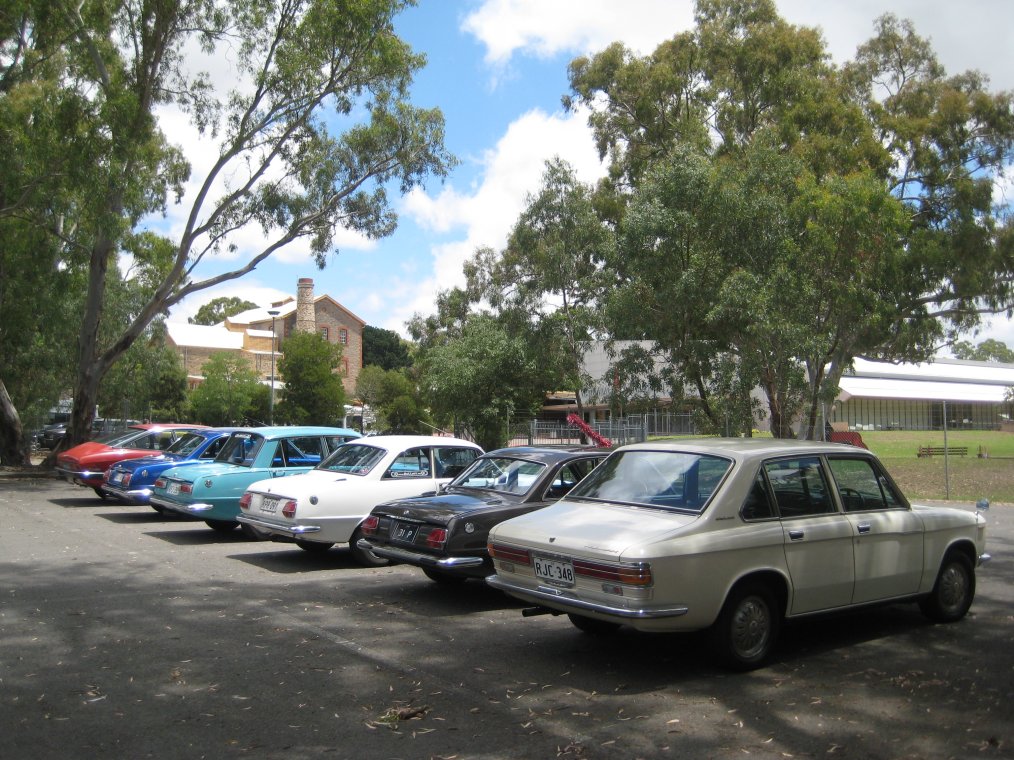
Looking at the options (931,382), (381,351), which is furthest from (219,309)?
(931,382)

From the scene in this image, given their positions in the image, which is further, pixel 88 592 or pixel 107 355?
pixel 107 355

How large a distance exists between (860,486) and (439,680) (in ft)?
12.5

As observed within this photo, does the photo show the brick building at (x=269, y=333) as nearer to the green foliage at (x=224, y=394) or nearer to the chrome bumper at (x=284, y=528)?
the green foliage at (x=224, y=394)

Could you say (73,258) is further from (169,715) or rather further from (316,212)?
(169,715)

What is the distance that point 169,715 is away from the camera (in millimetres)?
5281

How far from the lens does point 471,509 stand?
27.7 feet

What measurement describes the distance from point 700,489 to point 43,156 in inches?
825

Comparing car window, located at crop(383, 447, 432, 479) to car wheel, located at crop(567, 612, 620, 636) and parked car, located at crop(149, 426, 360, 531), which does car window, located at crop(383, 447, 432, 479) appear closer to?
parked car, located at crop(149, 426, 360, 531)

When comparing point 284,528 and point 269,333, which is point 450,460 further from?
point 269,333

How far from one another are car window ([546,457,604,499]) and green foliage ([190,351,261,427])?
42075 millimetres

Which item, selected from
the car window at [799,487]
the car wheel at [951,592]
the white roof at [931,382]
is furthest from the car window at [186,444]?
the white roof at [931,382]

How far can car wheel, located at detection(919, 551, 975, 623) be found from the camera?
7.63 m

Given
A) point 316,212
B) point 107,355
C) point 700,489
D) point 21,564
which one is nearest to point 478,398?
point 316,212

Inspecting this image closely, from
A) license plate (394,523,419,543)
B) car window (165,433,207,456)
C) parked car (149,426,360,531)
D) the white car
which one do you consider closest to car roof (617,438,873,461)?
license plate (394,523,419,543)
